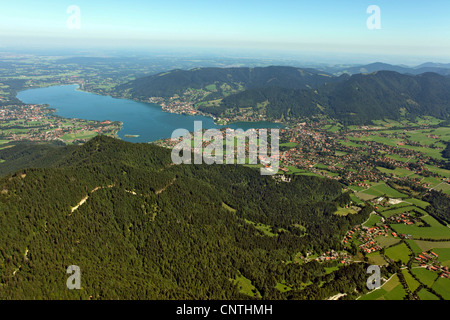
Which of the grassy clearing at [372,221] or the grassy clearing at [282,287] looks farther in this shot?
the grassy clearing at [372,221]

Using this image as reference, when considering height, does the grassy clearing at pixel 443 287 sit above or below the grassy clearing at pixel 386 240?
below

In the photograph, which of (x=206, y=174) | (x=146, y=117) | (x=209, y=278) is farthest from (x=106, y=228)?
(x=146, y=117)

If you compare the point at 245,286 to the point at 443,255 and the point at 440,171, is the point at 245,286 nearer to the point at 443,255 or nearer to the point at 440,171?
the point at 443,255

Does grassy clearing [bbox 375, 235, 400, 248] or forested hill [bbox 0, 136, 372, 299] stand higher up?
forested hill [bbox 0, 136, 372, 299]

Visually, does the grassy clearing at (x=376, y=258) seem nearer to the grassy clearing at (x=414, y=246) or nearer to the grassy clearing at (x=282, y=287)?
the grassy clearing at (x=414, y=246)

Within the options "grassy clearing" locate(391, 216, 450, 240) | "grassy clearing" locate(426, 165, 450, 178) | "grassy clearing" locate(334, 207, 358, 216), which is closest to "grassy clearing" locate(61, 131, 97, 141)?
"grassy clearing" locate(334, 207, 358, 216)

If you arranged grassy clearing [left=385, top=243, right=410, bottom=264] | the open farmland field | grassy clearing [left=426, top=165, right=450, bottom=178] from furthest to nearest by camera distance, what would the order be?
grassy clearing [left=426, top=165, right=450, bottom=178], grassy clearing [left=385, top=243, right=410, bottom=264], the open farmland field

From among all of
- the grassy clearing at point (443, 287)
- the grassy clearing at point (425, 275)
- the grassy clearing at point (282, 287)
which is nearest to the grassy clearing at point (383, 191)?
the grassy clearing at point (425, 275)

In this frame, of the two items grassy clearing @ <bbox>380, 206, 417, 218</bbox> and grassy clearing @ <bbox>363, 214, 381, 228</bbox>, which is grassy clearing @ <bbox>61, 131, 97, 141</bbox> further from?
grassy clearing @ <bbox>380, 206, 417, 218</bbox>
